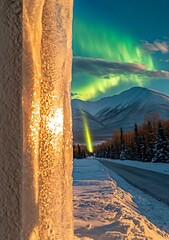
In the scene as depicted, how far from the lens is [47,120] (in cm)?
152

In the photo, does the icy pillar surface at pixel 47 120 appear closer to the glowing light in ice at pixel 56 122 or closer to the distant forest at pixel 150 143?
the glowing light in ice at pixel 56 122

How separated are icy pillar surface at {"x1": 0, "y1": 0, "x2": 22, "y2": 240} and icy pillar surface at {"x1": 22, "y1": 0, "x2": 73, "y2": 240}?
1.2 inches

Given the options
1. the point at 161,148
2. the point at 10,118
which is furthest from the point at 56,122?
the point at 161,148

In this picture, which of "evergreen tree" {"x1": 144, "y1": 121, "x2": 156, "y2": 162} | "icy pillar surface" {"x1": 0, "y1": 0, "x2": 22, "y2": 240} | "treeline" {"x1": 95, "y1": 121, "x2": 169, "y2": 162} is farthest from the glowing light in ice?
Result: "evergreen tree" {"x1": 144, "y1": 121, "x2": 156, "y2": 162}

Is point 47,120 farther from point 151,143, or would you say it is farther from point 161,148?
point 151,143

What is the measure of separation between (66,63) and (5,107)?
1.85 ft

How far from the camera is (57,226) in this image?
5.15 ft

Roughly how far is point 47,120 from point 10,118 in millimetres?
275

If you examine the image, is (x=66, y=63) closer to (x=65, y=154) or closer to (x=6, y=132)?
(x=65, y=154)

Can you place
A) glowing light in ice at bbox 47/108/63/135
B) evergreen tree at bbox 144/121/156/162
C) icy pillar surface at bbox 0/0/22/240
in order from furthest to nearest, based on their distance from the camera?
evergreen tree at bbox 144/121/156/162, glowing light in ice at bbox 47/108/63/135, icy pillar surface at bbox 0/0/22/240

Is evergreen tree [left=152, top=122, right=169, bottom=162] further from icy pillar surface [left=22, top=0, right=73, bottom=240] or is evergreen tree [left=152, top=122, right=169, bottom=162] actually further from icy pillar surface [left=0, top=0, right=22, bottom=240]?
icy pillar surface [left=0, top=0, right=22, bottom=240]

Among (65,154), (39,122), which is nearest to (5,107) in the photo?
(39,122)

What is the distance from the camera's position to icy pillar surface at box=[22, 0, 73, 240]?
1.32 meters

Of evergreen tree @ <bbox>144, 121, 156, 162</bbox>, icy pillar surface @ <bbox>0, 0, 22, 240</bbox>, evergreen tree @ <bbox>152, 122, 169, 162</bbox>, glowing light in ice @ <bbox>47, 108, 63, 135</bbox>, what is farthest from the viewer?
evergreen tree @ <bbox>144, 121, 156, 162</bbox>
